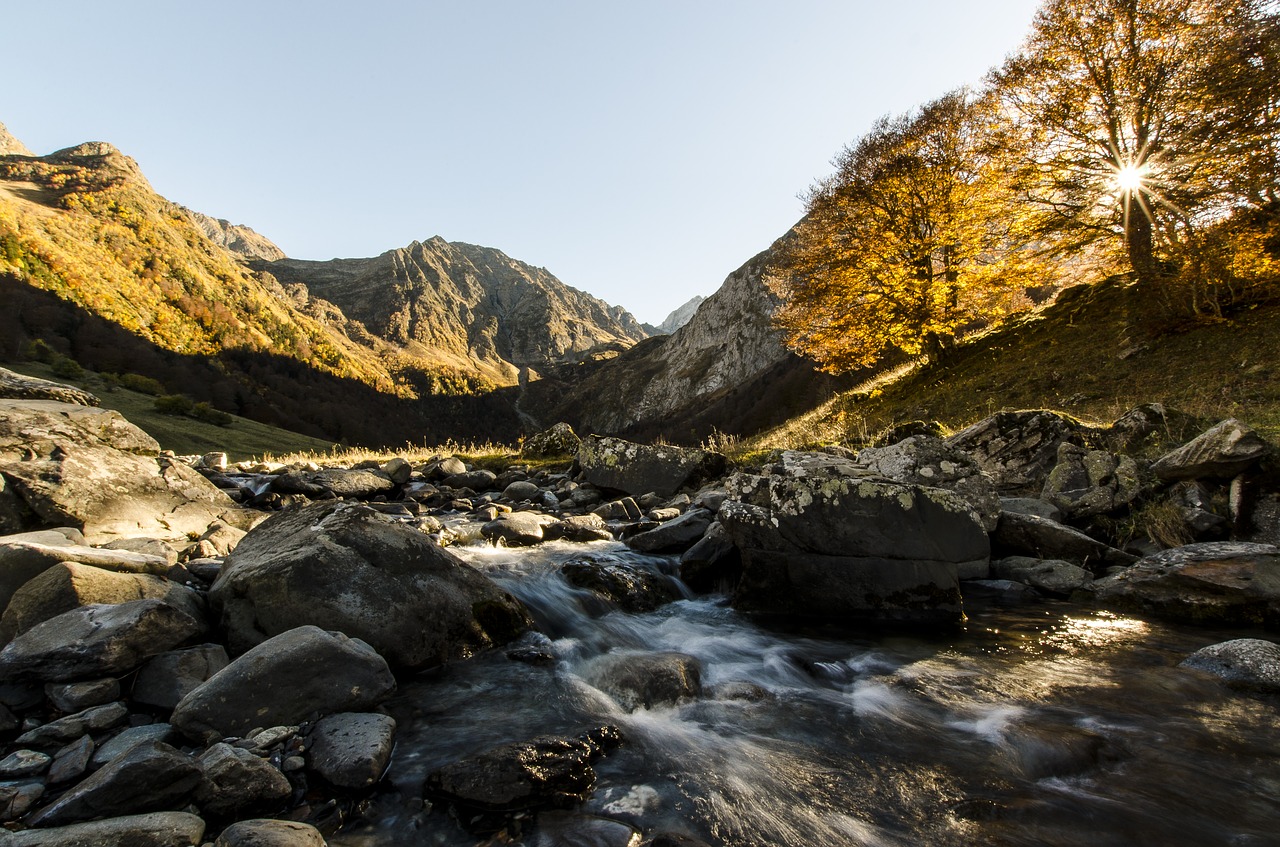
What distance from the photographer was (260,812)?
3.26m

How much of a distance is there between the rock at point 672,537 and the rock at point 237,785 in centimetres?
675

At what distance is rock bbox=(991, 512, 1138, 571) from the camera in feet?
27.2

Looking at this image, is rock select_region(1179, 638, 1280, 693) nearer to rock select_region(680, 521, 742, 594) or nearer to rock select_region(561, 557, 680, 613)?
rock select_region(680, 521, 742, 594)

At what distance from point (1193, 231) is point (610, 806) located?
20838 millimetres

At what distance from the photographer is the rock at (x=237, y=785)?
124 inches

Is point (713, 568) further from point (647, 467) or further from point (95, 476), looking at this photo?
point (95, 476)

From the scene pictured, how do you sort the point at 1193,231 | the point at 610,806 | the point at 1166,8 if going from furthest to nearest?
the point at 1166,8 < the point at 1193,231 < the point at 610,806

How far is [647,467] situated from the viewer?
15.3 m

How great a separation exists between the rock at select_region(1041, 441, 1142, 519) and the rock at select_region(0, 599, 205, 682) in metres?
12.1

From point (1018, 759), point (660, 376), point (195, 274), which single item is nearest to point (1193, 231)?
point (1018, 759)

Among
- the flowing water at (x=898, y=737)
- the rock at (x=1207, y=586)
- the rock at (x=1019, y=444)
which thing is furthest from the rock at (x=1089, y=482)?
the flowing water at (x=898, y=737)

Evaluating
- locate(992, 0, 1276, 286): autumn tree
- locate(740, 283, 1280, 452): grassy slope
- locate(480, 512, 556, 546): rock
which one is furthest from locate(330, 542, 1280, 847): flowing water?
locate(992, 0, 1276, 286): autumn tree

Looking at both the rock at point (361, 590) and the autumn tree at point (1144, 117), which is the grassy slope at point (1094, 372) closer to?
the autumn tree at point (1144, 117)

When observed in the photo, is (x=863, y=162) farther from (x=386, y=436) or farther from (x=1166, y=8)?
(x=386, y=436)
